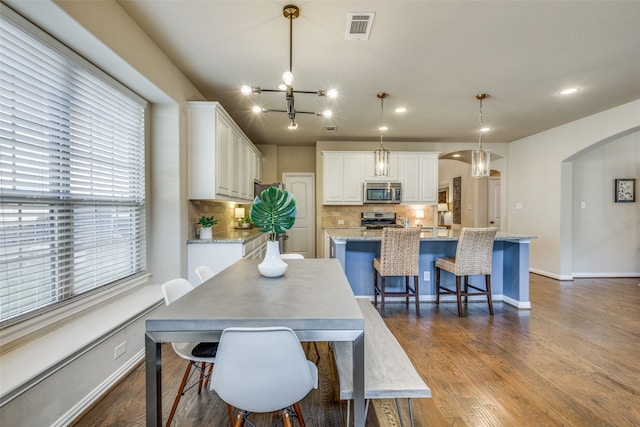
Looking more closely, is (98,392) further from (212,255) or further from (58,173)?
(212,255)

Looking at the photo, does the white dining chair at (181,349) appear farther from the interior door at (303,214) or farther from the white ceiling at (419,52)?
the interior door at (303,214)

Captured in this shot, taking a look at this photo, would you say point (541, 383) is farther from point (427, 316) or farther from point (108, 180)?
point (108, 180)

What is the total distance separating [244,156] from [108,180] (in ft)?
7.77

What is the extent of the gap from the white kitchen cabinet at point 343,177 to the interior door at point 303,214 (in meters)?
0.85

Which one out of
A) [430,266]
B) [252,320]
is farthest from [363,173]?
[252,320]

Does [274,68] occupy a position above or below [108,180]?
above

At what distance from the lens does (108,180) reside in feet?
7.46

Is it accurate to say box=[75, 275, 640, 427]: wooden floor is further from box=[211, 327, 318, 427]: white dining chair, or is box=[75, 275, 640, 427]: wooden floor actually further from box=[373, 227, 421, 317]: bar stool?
box=[211, 327, 318, 427]: white dining chair

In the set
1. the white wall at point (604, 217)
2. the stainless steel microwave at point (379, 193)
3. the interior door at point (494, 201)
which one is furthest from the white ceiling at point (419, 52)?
the interior door at point (494, 201)

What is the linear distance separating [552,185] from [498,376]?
14.3ft

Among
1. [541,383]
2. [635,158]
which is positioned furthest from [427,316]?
[635,158]

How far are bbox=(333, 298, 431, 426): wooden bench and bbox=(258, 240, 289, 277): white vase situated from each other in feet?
1.77

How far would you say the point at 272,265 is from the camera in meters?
1.70

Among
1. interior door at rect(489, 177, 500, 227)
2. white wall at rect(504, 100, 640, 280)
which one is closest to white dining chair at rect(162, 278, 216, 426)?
white wall at rect(504, 100, 640, 280)
